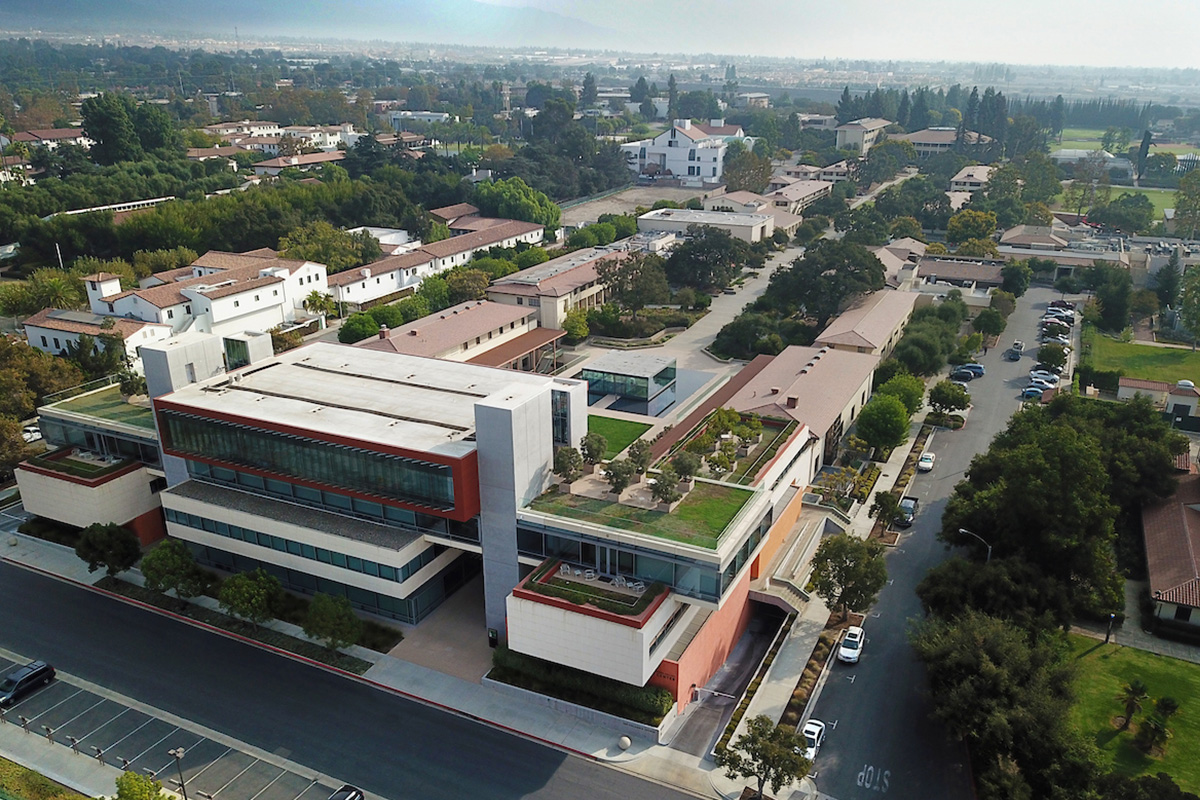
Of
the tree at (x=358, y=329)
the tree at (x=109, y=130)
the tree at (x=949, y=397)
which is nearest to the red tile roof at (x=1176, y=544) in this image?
the tree at (x=949, y=397)

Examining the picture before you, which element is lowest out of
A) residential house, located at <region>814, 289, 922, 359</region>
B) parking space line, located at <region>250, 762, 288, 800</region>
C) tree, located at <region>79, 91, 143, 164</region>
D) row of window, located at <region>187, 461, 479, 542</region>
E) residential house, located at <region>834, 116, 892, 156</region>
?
parking space line, located at <region>250, 762, 288, 800</region>

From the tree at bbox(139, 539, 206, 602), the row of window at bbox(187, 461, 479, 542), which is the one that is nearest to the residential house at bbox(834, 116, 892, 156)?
the row of window at bbox(187, 461, 479, 542)

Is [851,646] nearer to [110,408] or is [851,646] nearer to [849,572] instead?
[849,572]

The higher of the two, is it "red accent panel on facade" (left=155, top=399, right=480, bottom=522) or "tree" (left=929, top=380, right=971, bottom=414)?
"red accent panel on facade" (left=155, top=399, right=480, bottom=522)

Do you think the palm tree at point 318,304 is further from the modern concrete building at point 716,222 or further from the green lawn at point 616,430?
the modern concrete building at point 716,222

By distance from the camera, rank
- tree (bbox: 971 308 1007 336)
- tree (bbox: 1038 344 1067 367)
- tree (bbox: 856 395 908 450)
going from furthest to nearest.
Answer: tree (bbox: 971 308 1007 336) < tree (bbox: 1038 344 1067 367) < tree (bbox: 856 395 908 450)

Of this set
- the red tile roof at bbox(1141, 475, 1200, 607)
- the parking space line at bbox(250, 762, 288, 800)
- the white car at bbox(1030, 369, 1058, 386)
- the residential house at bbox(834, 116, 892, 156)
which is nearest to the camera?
the parking space line at bbox(250, 762, 288, 800)

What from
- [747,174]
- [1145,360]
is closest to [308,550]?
[1145,360]

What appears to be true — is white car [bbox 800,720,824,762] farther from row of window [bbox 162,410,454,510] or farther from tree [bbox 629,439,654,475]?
row of window [bbox 162,410,454,510]
